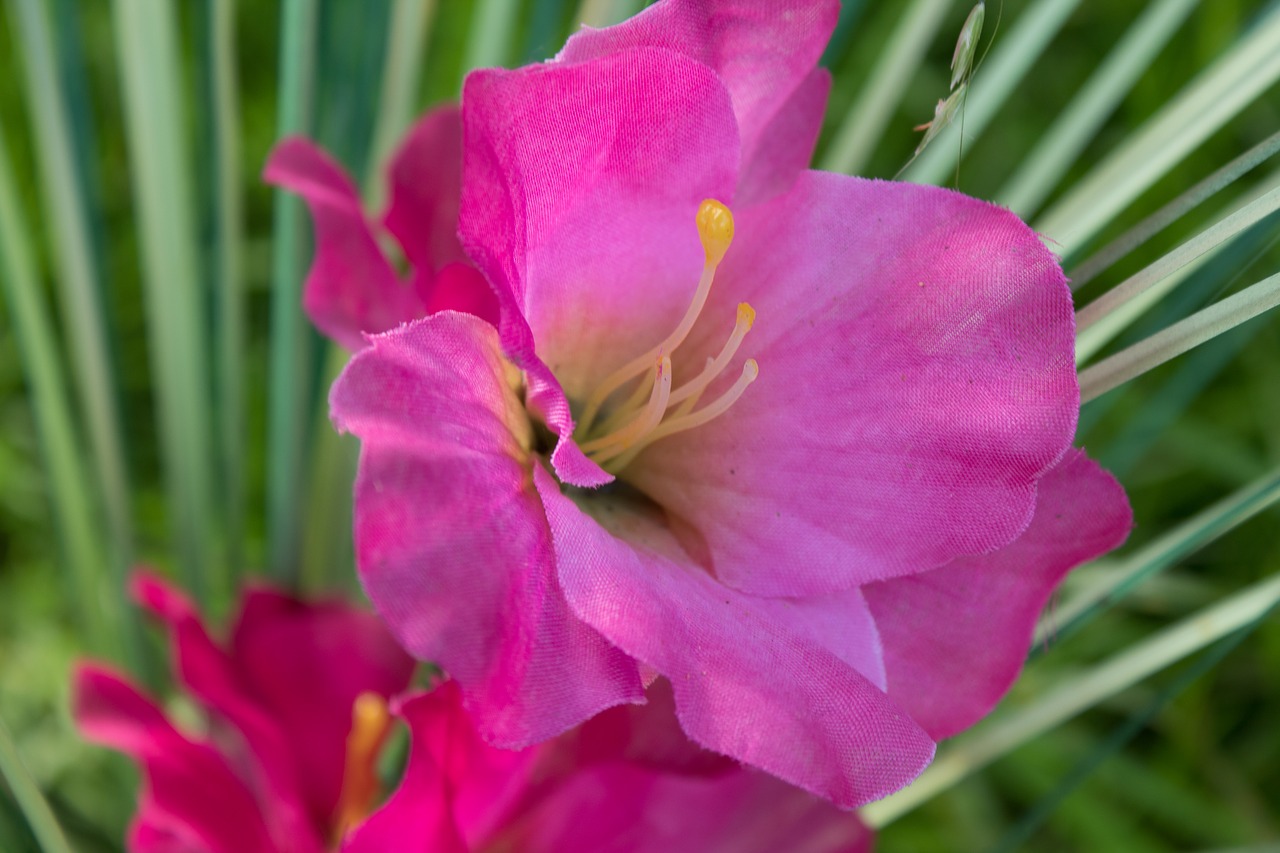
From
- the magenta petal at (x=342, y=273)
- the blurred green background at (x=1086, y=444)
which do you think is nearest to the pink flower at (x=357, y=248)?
the magenta petal at (x=342, y=273)

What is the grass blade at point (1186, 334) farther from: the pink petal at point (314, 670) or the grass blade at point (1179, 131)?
the pink petal at point (314, 670)

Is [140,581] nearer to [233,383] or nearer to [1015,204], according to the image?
[233,383]

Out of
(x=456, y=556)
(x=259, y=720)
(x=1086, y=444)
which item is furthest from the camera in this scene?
(x=1086, y=444)

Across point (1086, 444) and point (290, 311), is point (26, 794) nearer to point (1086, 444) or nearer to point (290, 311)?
point (290, 311)

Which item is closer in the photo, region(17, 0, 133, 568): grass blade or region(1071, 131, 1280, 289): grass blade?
region(1071, 131, 1280, 289): grass blade

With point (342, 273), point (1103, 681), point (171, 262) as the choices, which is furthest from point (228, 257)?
point (1103, 681)

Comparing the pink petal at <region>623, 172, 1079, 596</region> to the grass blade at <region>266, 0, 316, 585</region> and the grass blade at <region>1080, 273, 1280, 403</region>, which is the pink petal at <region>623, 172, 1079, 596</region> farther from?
the grass blade at <region>266, 0, 316, 585</region>

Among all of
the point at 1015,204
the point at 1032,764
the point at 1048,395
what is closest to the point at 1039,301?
the point at 1048,395

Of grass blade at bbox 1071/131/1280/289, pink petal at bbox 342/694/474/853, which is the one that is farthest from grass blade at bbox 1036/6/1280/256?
pink petal at bbox 342/694/474/853
